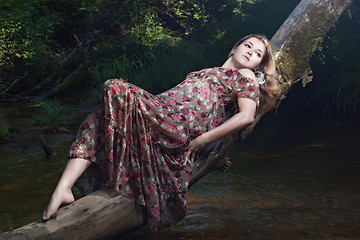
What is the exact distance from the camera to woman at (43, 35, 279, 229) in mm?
2564

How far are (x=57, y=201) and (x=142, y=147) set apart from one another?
58cm

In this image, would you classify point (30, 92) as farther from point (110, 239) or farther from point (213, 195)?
point (110, 239)

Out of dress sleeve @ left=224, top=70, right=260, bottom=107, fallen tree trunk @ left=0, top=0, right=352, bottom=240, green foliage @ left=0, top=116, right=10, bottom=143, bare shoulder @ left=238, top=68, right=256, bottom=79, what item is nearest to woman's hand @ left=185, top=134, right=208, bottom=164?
fallen tree trunk @ left=0, top=0, right=352, bottom=240

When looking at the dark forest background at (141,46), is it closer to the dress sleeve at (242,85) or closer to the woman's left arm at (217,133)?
the dress sleeve at (242,85)

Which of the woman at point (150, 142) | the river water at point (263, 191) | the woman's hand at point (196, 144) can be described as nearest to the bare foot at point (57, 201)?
the woman at point (150, 142)

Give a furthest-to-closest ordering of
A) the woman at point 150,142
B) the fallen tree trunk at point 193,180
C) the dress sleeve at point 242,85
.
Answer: the dress sleeve at point 242,85 → the woman at point 150,142 → the fallen tree trunk at point 193,180

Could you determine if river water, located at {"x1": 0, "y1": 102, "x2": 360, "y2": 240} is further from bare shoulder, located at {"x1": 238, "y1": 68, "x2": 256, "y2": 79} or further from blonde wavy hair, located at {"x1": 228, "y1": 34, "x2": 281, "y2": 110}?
bare shoulder, located at {"x1": 238, "y1": 68, "x2": 256, "y2": 79}

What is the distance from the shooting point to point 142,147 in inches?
104

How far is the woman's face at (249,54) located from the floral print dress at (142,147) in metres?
0.68

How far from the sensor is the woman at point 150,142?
2.56 m

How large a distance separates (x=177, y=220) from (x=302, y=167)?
190 cm

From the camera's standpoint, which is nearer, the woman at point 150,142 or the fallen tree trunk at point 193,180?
the fallen tree trunk at point 193,180

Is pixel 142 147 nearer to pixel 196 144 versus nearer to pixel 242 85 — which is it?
pixel 196 144

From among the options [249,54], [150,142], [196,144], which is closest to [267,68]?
[249,54]
